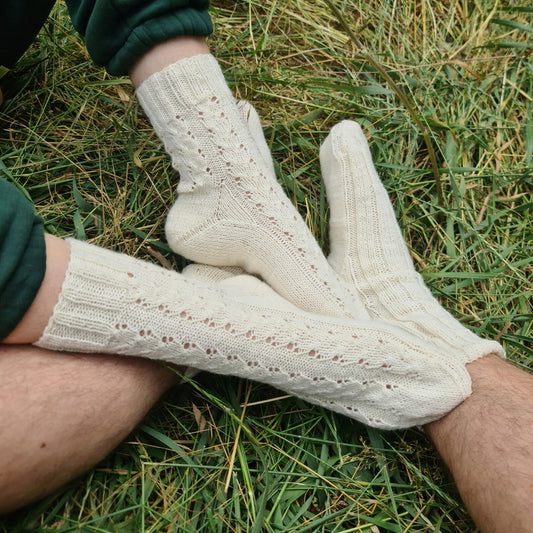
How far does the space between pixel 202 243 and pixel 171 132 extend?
8.9 inches

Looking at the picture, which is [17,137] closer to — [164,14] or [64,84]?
[64,84]

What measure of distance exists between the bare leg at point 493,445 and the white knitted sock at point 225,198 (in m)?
0.25

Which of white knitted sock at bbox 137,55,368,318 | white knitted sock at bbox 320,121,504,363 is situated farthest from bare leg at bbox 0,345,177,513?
white knitted sock at bbox 320,121,504,363

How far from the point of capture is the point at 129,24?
2.76 feet

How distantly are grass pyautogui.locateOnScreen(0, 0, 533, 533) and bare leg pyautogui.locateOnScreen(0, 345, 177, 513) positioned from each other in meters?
0.10

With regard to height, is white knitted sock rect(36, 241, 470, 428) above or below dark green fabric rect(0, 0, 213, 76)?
below

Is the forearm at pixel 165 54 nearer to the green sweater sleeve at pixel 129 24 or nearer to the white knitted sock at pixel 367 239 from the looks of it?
the green sweater sleeve at pixel 129 24

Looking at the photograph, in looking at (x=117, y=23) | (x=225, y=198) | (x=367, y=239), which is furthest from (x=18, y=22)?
(x=367, y=239)

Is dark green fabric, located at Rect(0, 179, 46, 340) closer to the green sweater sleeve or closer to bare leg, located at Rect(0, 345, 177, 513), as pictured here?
bare leg, located at Rect(0, 345, 177, 513)

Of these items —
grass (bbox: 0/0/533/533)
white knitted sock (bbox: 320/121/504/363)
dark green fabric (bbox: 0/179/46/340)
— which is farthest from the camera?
white knitted sock (bbox: 320/121/504/363)

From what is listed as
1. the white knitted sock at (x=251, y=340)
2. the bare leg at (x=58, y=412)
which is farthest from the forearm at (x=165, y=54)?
the bare leg at (x=58, y=412)

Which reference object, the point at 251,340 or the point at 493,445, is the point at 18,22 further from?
the point at 493,445

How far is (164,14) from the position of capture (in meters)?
0.85

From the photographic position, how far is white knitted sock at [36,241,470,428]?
2.54 ft
